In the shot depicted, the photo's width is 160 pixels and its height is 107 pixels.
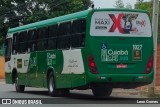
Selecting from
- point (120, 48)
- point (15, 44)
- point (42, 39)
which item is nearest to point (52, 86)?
point (42, 39)

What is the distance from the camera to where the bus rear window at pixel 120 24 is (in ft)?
64.8

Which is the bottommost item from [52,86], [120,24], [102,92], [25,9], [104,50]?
[102,92]

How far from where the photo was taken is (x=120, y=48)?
19.9 m

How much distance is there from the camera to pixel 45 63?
23.6 metres

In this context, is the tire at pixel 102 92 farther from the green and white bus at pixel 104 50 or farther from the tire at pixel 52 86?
the green and white bus at pixel 104 50

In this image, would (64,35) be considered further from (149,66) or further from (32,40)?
(32,40)

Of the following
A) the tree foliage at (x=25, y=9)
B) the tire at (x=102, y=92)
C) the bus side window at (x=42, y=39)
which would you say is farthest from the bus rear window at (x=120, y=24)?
the tree foliage at (x=25, y=9)

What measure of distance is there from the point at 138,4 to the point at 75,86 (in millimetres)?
59489

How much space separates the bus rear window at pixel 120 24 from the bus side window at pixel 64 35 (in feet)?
5.97

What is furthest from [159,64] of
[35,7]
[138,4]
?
[138,4]

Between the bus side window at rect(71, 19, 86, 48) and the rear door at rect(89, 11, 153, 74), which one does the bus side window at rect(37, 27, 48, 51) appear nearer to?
the bus side window at rect(71, 19, 86, 48)

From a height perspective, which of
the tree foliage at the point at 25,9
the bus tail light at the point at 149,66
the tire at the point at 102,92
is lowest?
the tire at the point at 102,92

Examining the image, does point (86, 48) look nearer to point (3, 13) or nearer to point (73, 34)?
point (73, 34)

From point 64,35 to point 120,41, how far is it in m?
2.68
